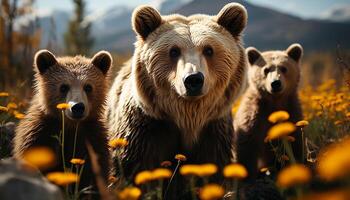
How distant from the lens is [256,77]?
7496 mm

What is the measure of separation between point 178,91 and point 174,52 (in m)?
0.50

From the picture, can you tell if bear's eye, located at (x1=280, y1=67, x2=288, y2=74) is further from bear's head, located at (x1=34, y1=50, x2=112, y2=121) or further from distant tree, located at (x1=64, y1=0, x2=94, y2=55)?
distant tree, located at (x1=64, y1=0, x2=94, y2=55)

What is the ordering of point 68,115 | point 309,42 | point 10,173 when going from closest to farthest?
point 10,173, point 68,115, point 309,42

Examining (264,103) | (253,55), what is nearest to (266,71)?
(253,55)

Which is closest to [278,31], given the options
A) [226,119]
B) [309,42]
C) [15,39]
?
[309,42]

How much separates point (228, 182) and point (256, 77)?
2.71 metres

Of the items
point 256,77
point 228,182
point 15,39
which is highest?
point 15,39

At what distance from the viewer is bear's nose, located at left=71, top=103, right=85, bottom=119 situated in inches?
179

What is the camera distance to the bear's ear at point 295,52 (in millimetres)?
7832

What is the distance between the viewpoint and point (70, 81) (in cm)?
509

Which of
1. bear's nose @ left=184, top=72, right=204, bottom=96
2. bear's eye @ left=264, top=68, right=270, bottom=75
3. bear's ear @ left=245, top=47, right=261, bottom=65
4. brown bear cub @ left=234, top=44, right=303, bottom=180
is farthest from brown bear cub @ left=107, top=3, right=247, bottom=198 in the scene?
bear's ear @ left=245, top=47, right=261, bottom=65

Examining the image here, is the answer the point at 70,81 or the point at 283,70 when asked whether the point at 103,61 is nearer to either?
the point at 70,81

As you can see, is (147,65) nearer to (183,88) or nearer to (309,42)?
(183,88)

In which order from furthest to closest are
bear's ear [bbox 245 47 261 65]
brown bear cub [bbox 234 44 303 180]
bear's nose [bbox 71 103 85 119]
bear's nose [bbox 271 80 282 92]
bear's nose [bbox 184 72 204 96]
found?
bear's ear [bbox 245 47 261 65] < bear's nose [bbox 271 80 282 92] < brown bear cub [bbox 234 44 303 180] < bear's nose [bbox 71 103 85 119] < bear's nose [bbox 184 72 204 96]
